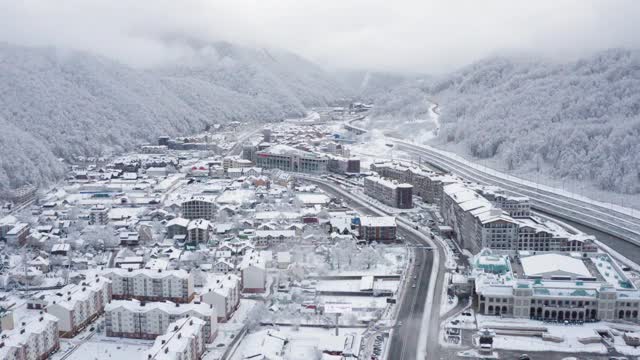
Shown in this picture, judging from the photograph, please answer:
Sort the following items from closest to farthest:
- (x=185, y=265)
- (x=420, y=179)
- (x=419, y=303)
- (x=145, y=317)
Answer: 1. (x=145, y=317)
2. (x=419, y=303)
3. (x=185, y=265)
4. (x=420, y=179)

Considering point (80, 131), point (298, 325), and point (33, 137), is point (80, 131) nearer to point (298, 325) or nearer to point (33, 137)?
point (33, 137)

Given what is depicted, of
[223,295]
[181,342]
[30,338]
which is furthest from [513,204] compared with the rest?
[30,338]

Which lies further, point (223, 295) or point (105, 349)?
point (223, 295)

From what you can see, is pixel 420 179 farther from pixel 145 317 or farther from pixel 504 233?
pixel 145 317

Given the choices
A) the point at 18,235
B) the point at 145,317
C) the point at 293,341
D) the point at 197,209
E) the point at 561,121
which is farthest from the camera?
the point at 561,121

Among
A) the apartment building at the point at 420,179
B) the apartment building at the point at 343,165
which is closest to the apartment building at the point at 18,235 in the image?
the apartment building at the point at 420,179

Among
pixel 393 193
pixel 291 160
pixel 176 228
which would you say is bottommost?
pixel 176 228

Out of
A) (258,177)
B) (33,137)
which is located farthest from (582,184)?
(33,137)

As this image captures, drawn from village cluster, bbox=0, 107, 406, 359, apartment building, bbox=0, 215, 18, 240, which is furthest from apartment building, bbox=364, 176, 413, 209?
apartment building, bbox=0, 215, 18, 240
